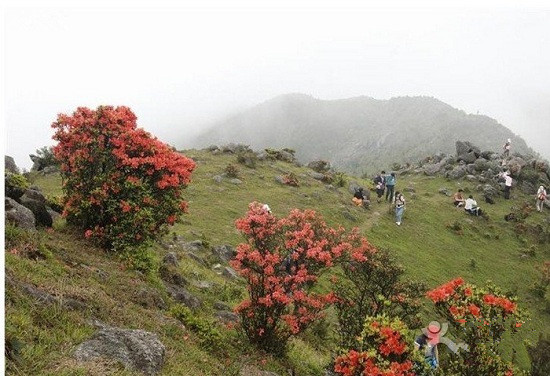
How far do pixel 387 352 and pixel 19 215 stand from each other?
37.4 ft

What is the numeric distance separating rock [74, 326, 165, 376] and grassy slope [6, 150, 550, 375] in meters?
0.24

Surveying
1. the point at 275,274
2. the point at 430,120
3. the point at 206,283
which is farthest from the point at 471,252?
the point at 430,120

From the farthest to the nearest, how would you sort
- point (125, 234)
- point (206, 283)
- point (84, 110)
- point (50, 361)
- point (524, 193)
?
point (524, 193), point (206, 283), point (84, 110), point (125, 234), point (50, 361)

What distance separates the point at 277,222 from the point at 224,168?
2905cm

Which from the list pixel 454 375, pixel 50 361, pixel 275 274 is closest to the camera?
pixel 50 361

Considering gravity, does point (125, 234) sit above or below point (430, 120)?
above

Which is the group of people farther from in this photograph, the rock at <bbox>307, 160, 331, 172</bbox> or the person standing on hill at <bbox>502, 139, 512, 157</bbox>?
the person standing on hill at <bbox>502, 139, 512, 157</bbox>

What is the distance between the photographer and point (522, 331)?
25438 millimetres

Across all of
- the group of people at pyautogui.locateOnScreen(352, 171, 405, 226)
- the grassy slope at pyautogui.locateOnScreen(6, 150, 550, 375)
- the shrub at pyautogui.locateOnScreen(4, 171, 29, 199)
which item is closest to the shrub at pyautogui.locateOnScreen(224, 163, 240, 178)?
the grassy slope at pyautogui.locateOnScreen(6, 150, 550, 375)

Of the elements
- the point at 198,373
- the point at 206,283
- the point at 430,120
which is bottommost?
the point at 430,120

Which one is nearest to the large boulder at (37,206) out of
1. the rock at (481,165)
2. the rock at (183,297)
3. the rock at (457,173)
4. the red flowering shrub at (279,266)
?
the rock at (183,297)

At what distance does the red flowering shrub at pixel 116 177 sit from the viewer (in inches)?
626

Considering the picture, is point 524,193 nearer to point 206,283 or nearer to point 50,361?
point 206,283

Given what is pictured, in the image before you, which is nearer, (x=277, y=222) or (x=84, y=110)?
(x=277, y=222)
